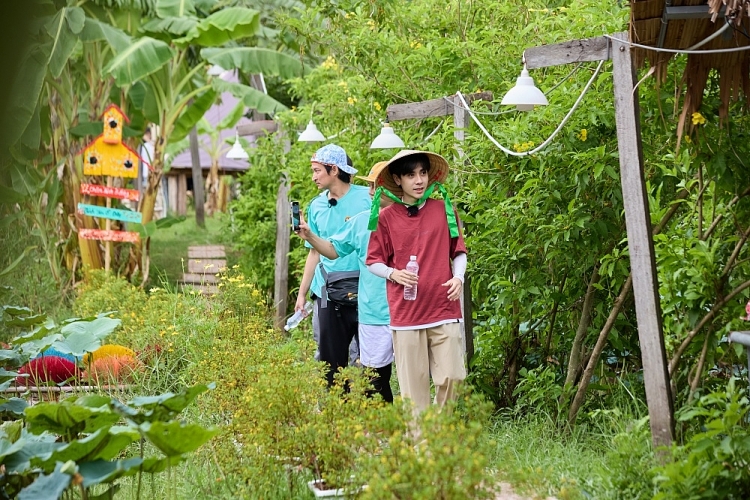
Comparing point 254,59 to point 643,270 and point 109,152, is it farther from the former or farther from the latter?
point 643,270

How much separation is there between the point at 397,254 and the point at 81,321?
234 centimetres

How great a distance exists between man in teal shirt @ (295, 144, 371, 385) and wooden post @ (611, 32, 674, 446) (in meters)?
2.19

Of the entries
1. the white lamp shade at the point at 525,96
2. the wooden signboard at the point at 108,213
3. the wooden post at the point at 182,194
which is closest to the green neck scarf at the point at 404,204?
the white lamp shade at the point at 525,96

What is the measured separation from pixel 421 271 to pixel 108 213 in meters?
10.0

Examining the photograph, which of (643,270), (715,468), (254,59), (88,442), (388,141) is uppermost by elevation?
(254,59)

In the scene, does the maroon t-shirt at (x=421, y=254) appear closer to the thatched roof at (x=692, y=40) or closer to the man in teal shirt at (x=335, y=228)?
the man in teal shirt at (x=335, y=228)

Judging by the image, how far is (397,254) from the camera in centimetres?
543

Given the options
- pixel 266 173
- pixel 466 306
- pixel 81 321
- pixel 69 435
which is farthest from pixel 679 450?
pixel 266 173

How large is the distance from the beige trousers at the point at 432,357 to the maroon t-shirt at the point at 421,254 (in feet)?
0.24

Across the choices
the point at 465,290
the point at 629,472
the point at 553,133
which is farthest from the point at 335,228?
the point at 629,472

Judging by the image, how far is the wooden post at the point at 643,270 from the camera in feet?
15.2

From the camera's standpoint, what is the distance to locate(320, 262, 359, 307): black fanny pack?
6480 mm

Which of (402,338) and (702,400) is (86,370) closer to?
(402,338)

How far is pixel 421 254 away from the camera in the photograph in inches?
212
